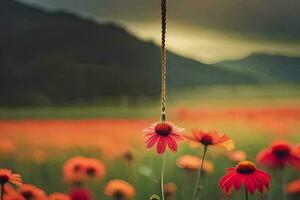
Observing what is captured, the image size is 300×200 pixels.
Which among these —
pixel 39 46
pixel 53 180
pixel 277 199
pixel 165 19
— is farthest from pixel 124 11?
pixel 277 199

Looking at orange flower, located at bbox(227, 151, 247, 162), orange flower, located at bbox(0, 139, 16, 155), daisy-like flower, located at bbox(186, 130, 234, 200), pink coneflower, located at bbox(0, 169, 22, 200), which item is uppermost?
daisy-like flower, located at bbox(186, 130, 234, 200)

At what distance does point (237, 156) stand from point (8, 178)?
616mm

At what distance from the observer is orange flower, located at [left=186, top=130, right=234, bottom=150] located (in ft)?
4.75

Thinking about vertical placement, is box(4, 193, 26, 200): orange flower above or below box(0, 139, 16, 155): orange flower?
below

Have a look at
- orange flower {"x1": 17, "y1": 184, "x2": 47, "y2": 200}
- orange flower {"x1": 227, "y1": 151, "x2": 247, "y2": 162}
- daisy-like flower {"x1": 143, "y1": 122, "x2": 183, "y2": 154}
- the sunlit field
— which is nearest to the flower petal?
daisy-like flower {"x1": 143, "y1": 122, "x2": 183, "y2": 154}

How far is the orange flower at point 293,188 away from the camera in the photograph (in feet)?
4.85

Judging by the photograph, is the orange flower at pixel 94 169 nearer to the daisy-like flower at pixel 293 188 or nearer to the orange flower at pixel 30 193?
the orange flower at pixel 30 193

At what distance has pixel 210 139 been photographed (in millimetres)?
1446

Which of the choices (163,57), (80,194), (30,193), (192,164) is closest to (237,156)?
(192,164)

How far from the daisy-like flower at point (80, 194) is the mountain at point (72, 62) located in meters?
0.25

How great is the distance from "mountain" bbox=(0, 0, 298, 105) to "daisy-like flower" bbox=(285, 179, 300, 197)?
0.33 m

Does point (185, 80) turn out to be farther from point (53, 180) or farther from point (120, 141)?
point (53, 180)

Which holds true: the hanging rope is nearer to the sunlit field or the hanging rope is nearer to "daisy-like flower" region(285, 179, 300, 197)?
the sunlit field

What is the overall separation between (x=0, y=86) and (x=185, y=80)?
0.52 metres
